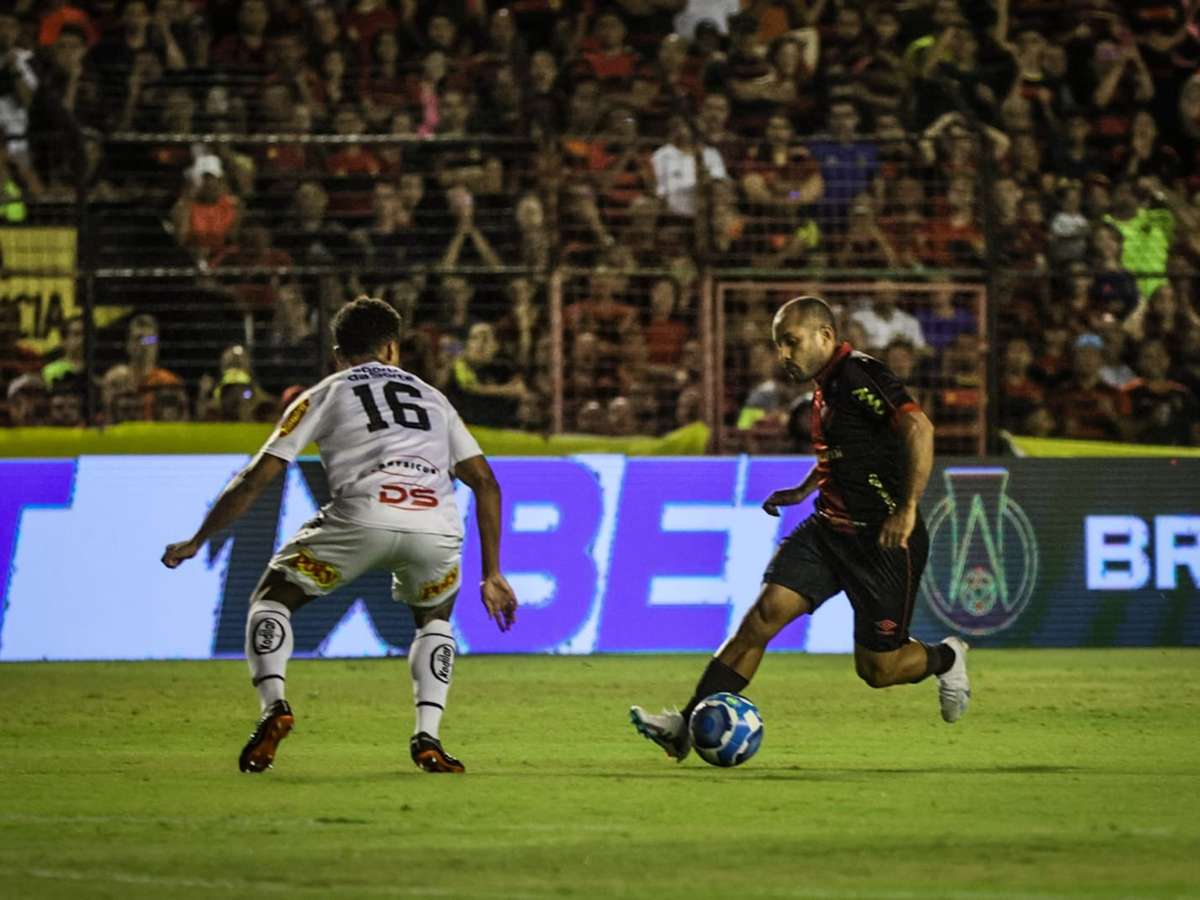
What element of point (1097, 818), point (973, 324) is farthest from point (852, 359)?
point (973, 324)

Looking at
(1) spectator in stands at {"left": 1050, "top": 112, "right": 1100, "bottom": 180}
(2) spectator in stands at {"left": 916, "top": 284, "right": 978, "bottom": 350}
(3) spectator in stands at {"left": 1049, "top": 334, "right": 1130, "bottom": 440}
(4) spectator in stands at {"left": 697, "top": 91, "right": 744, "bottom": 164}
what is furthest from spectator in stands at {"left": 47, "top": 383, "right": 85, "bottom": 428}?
(1) spectator in stands at {"left": 1050, "top": 112, "right": 1100, "bottom": 180}

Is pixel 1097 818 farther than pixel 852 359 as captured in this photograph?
No

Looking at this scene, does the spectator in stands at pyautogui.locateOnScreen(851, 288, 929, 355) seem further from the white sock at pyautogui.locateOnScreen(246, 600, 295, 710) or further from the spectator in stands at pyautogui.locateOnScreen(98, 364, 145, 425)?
the white sock at pyautogui.locateOnScreen(246, 600, 295, 710)

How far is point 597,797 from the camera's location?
8086 mm

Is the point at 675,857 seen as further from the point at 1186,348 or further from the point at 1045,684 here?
the point at 1186,348

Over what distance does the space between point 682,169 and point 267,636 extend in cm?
1042

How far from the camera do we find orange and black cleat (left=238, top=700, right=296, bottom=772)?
8.67 meters

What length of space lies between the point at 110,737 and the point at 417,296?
695cm

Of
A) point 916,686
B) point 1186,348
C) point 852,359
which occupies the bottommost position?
point 916,686

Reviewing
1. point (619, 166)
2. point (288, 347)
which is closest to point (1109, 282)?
point (619, 166)

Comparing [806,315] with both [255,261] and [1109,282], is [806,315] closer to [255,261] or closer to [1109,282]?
[255,261]

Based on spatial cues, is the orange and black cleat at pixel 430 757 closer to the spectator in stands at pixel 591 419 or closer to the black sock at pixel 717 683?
the black sock at pixel 717 683

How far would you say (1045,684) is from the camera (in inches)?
529

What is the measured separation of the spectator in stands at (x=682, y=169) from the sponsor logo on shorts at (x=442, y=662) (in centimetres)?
876
